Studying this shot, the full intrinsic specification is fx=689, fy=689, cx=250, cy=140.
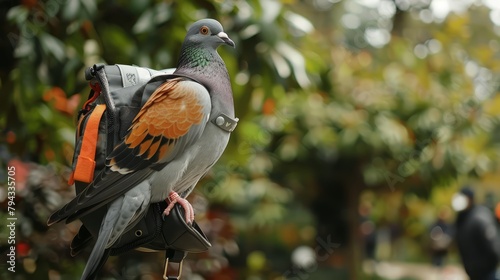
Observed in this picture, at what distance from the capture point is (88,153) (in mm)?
1855

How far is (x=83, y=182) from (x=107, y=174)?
114 millimetres

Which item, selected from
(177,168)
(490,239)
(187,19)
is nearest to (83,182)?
(177,168)

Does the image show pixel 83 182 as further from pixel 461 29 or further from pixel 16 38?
pixel 461 29

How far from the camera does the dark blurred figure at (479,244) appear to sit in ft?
19.0

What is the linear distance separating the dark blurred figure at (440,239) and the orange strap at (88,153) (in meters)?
7.86

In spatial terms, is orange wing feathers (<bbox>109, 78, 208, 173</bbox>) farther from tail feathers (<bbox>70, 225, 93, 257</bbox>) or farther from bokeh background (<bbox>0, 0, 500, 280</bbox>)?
bokeh background (<bbox>0, 0, 500, 280</bbox>)

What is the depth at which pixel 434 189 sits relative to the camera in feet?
22.5

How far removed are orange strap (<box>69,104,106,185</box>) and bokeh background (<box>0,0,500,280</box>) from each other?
4.30ft

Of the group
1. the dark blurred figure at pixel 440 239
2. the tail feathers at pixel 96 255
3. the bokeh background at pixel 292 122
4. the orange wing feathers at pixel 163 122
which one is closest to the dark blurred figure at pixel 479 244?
the bokeh background at pixel 292 122

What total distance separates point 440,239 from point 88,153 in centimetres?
805

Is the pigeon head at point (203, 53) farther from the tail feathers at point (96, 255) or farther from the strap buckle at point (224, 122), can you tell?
the tail feathers at point (96, 255)

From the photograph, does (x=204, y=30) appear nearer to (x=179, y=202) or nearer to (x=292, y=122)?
(x=179, y=202)

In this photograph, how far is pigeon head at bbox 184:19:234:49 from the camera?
1.93 metres

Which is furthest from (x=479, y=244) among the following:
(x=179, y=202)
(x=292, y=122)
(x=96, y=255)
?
(x=96, y=255)
